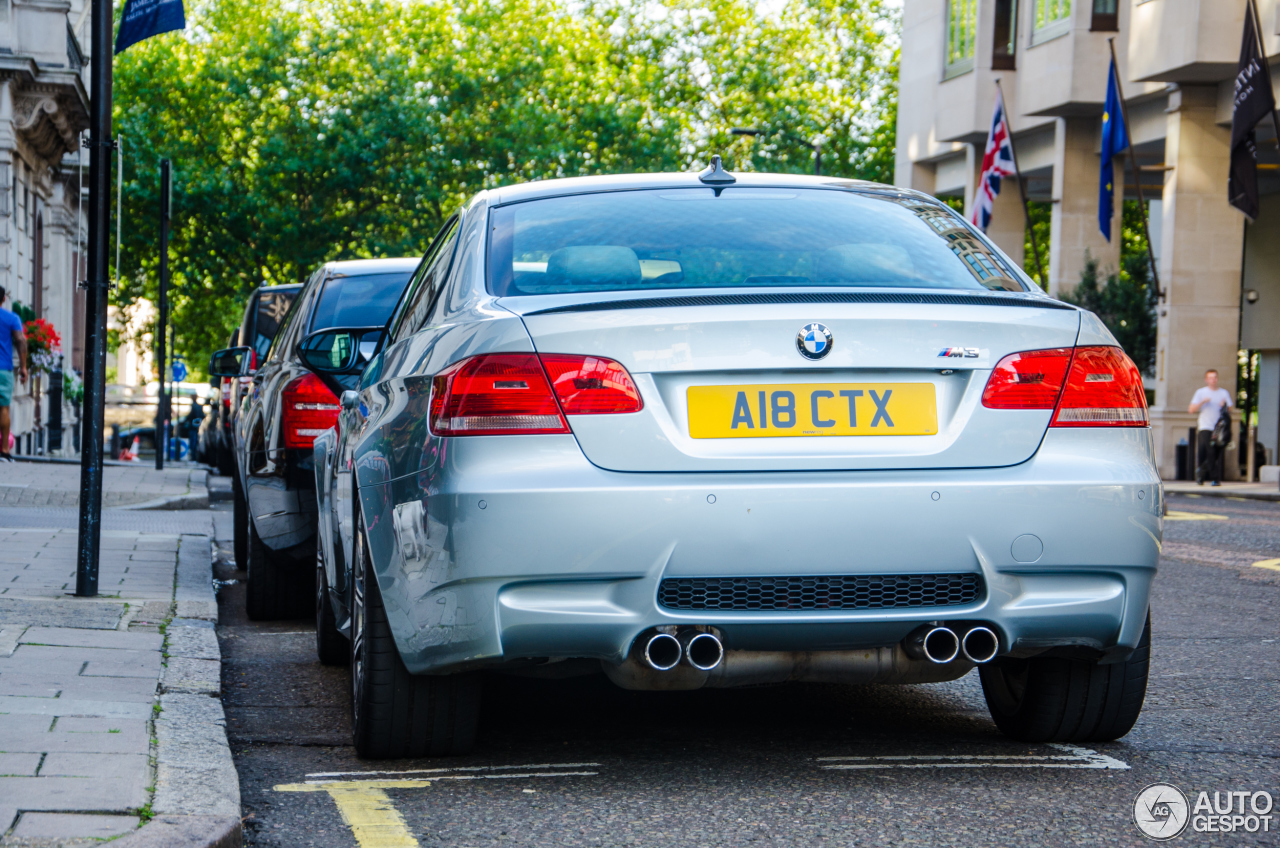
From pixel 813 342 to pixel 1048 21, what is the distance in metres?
32.6

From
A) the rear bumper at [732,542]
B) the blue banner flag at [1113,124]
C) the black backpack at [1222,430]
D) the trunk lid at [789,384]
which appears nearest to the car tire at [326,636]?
the rear bumper at [732,542]

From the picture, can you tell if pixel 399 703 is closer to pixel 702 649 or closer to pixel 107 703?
pixel 702 649

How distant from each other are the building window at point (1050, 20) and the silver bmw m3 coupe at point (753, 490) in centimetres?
3092

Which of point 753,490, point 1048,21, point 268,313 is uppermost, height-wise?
point 1048,21

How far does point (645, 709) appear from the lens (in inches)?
206

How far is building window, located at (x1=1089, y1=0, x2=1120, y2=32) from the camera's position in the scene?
32.4 metres

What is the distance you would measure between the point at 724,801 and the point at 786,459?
846mm

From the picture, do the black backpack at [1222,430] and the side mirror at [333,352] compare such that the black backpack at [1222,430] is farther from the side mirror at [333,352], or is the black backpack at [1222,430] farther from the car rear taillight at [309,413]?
the side mirror at [333,352]

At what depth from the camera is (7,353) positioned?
1714 cm

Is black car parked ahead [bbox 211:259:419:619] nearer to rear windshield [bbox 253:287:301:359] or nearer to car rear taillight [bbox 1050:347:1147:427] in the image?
car rear taillight [bbox 1050:347:1147:427]

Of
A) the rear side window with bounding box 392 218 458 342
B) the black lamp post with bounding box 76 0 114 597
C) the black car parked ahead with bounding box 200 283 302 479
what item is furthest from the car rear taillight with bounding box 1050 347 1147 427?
the black car parked ahead with bounding box 200 283 302 479

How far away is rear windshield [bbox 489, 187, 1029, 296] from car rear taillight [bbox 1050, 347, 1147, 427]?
398 millimetres

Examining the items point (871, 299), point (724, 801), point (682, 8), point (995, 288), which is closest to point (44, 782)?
point (724, 801)

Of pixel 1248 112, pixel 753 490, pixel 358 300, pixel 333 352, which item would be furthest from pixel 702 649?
pixel 1248 112
